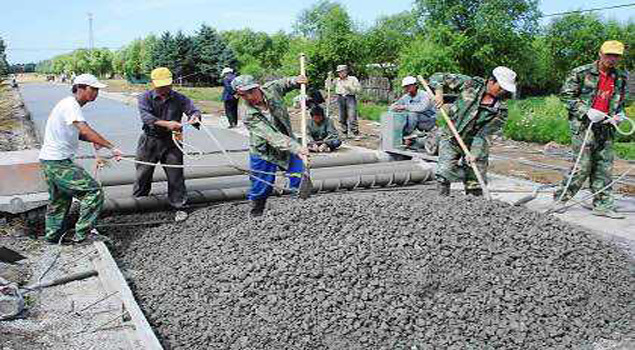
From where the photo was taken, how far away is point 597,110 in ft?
19.6

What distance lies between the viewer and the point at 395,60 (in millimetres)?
25281

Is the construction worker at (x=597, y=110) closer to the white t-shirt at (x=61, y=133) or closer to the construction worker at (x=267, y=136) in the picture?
the construction worker at (x=267, y=136)

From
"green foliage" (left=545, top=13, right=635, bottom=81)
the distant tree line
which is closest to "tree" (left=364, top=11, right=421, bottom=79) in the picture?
the distant tree line

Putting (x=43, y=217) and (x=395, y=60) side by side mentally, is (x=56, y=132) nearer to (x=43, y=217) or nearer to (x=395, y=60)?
(x=43, y=217)

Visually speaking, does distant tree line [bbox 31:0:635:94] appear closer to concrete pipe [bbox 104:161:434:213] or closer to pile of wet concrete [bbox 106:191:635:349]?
concrete pipe [bbox 104:161:434:213]

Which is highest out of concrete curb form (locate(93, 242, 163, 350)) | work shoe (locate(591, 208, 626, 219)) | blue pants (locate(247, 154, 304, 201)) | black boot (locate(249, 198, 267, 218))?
blue pants (locate(247, 154, 304, 201))

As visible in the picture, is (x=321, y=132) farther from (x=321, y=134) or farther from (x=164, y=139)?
(x=164, y=139)

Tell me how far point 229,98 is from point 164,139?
27.1 ft

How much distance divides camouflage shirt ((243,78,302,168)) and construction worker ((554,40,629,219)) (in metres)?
2.73

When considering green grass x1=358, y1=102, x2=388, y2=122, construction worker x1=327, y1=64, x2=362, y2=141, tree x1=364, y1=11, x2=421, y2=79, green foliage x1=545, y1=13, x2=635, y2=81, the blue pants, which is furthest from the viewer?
green foliage x1=545, y1=13, x2=635, y2=81

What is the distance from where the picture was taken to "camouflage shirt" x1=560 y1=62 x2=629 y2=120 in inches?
238

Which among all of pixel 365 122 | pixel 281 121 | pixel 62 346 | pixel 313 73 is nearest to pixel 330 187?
pixel 281 121

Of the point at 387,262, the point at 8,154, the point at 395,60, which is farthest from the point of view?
the point at 395,60

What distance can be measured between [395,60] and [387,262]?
22198 millimetres
